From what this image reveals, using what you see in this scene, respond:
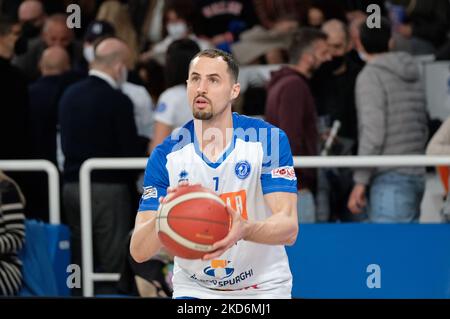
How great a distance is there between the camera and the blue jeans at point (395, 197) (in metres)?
8.65

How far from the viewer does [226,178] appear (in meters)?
5.89

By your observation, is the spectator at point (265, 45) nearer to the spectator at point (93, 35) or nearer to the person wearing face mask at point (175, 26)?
the person wearing face mask at point (175, 26)

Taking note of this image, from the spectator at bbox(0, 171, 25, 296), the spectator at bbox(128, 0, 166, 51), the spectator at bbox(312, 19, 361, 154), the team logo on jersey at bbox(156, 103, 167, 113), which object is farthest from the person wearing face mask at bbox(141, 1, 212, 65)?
the spectator at bbox(0, 171, 25, 296)

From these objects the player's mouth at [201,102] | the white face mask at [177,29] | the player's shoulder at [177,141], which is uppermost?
the white face mask at [177,29]

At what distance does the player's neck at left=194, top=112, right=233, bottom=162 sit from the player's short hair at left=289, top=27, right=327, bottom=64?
3338 millimetres

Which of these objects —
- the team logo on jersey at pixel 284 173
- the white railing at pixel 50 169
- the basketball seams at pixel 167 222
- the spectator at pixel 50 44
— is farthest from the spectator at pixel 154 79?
the basketball seams at pixel 167 222

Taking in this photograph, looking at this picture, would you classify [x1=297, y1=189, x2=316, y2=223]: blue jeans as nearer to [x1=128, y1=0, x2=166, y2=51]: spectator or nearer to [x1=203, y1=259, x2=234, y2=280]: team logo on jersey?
[x1=203, y1=259, x2=234, y2=280]: team logo on jersey

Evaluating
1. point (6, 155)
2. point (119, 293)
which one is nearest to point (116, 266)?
point (119, 293)

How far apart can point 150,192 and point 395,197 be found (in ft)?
10.8

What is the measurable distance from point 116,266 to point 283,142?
3.43 m

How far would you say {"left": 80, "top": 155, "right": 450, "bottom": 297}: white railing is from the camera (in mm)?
8180

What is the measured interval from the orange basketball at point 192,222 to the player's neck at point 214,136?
58 centimetres
